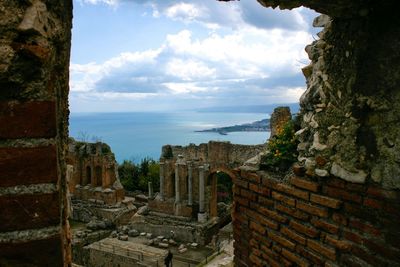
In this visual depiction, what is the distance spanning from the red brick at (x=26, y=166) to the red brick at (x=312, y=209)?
7.81ft

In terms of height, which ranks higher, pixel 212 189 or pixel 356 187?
pixel 356 187

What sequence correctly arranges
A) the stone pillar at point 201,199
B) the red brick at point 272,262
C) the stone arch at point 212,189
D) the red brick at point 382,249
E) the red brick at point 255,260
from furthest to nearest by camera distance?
the stone arch at point 212,189, the stone pillar at point 201,199, the red brick at point 255,260, the red brick at point 272,262, the red brick at point 382,249

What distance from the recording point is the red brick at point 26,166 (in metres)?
1.29

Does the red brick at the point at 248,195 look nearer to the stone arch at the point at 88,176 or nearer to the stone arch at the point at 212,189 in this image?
the stone arch at the point at 212,189

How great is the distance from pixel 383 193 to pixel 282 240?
1.17 m

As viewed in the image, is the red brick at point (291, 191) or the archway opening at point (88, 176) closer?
the red brick at point (291, 191)

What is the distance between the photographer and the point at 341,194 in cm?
297

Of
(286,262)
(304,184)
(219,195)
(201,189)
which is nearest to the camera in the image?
(304,184)

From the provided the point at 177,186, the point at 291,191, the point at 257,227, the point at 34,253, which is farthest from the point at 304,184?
the point at 177,186

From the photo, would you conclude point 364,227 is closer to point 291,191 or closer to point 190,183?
point 291,191

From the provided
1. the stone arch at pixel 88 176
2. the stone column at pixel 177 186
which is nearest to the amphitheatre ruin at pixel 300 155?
the stone column at pixel 177 186

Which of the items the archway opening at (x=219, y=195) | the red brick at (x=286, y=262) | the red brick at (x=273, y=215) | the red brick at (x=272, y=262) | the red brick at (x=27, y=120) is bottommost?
the archway opening at (x=219, y=195)

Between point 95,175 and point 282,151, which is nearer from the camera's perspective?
point 282,151

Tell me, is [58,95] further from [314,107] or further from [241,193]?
[241,193]
